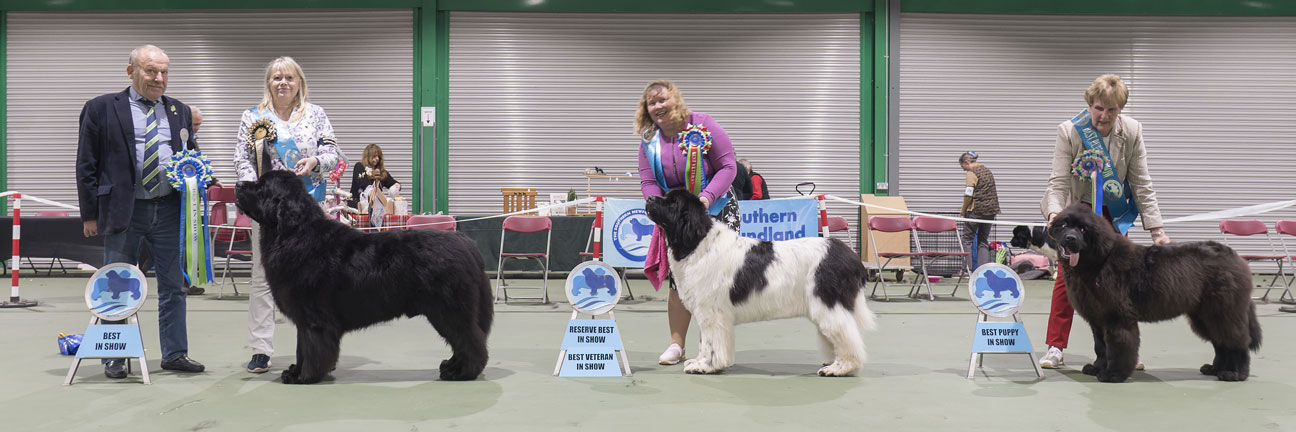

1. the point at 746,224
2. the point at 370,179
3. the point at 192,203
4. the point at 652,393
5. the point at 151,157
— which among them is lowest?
the point at 652,393

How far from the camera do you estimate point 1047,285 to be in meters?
9.89

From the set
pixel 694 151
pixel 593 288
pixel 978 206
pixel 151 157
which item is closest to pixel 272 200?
pixel 151 157

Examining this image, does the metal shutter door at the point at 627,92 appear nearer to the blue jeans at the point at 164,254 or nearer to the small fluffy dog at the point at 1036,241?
the blue jeans at the point at 164,254

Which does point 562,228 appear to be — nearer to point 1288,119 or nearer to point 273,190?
point 273,190

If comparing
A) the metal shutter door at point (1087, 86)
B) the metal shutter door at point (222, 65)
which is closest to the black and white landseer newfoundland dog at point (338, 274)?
the metal shutter door at point (222, 65)

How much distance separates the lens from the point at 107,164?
3.97 meters

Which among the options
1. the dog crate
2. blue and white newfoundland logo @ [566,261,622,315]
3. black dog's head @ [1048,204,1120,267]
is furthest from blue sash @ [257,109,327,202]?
the dog crate

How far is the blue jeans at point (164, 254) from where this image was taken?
4109 mm

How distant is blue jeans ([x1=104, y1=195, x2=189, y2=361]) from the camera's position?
4109 mm

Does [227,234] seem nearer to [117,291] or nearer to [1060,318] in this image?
[117,291]

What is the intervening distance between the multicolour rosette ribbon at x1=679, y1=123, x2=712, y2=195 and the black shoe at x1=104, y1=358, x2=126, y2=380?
2.94m

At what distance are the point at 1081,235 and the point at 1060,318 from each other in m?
0.79

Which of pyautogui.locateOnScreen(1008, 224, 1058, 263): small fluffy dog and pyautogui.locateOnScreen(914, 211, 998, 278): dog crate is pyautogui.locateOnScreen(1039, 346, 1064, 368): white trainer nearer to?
pyautogui.locateOnScreen(1008, 224, 1058, 263): small fluffy dog

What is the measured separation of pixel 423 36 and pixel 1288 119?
12.7m
